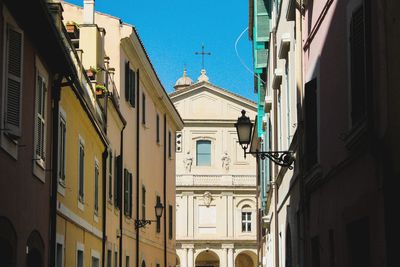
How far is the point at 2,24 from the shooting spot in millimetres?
11641

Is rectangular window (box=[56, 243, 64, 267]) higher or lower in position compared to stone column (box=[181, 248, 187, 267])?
lower

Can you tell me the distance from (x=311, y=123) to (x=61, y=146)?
5304mm

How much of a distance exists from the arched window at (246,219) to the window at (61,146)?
50.7m

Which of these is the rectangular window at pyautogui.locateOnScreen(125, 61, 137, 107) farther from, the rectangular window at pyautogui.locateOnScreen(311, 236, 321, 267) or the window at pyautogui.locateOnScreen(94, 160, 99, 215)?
the rectangular window at pyautogui.locateOnScreen(311, 236, 321, 267)

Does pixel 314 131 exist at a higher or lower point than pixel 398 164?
higher

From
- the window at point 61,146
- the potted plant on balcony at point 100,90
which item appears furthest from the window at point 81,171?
the potted plant on balcony at point 100,90

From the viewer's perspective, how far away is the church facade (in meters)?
67.4

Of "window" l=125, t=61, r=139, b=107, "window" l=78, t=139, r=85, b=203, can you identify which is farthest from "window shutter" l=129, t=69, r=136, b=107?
"window" l=78, t=139, r=85, b=203

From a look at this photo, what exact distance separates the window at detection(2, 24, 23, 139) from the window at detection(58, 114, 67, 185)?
4.02 m

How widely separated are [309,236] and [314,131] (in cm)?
177

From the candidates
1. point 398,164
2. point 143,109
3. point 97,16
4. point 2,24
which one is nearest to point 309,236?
point 2,24

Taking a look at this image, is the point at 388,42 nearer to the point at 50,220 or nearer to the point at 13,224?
the point at 13,224

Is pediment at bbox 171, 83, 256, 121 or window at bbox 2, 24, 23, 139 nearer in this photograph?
window at bbox 2, 24, 23, 139

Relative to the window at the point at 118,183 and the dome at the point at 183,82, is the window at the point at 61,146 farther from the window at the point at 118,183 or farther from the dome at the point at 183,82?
the dome at the point at 183,82
